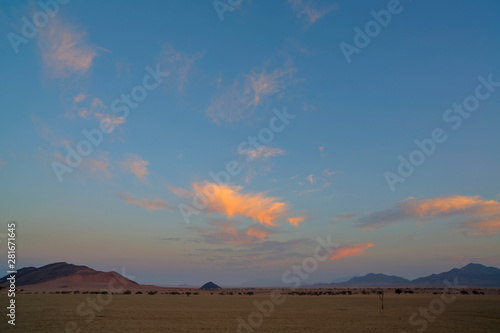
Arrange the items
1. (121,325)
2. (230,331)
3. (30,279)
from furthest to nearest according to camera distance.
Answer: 1. (30,279)
2. (121,325)
3. (230,331)

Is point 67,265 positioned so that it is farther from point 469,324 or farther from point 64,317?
point 469,324

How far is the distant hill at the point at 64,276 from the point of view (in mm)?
149925

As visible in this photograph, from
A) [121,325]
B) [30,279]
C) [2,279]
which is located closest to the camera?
[121,325]

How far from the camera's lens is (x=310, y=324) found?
24141 millimetres

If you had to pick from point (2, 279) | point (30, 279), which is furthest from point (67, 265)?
point (2, 279)

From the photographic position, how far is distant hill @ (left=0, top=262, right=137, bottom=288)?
5903 inches

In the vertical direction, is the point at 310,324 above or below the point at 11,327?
below

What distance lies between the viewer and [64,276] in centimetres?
16700

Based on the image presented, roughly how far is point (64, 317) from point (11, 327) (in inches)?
223

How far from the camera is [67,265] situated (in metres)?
187

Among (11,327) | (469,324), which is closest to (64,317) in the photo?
(11,327)

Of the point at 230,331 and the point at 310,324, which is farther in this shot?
the point at 310,324

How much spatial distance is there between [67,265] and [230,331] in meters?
200

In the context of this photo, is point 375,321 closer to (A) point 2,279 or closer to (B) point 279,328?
(B) point 279,328
